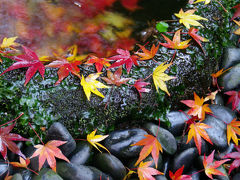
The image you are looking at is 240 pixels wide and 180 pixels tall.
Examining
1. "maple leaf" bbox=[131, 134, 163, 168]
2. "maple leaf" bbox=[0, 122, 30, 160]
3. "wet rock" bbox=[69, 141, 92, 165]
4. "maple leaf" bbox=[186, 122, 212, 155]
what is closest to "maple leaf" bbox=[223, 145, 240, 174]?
"maple leaf" bbox=[186, 122, 212, 155]

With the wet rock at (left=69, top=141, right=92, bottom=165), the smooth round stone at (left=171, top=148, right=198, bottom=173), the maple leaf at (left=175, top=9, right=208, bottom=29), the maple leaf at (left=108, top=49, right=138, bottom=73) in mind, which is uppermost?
the maple leaf at (left=175, top=9, right=208, bottom=29)

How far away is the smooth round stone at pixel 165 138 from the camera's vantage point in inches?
76.8

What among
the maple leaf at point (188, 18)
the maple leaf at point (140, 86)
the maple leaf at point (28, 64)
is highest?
the maple leaf at point (188, 18)

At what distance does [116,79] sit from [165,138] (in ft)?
2.09

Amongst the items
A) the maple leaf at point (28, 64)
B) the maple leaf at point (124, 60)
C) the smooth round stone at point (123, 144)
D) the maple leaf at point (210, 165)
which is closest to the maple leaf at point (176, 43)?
the maple leaf at point (124, 60)

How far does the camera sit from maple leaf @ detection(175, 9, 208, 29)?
7.75 ft

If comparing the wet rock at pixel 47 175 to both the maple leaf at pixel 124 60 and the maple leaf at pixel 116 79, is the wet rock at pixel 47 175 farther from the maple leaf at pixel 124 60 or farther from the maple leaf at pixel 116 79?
the maple leaf at pixel 124 60

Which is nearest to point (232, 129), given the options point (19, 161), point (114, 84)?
point (114, 84)

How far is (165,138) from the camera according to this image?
1.97 metres

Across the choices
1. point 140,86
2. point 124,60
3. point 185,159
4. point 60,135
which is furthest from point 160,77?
point 60,135

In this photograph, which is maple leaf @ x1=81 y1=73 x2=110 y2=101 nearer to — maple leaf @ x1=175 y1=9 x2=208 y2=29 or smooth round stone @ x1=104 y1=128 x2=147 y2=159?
smooth round stone @ x1=104 y1=128 x2=147 y2=159

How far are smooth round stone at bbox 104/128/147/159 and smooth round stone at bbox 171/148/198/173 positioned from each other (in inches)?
12.7

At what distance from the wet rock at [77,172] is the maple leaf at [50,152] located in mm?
103

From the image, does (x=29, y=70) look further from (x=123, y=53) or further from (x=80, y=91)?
(x=123, y=53)
